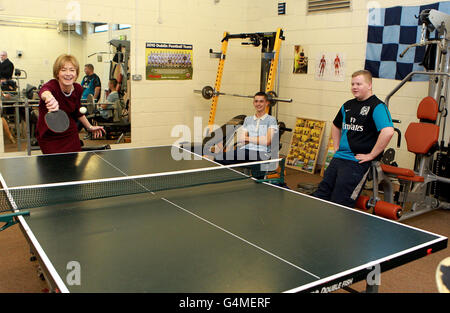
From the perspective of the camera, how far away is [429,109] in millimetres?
4078

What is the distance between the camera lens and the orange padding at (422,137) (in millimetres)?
4031

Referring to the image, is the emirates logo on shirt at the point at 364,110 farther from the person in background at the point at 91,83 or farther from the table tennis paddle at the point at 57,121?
the person in background at the point at 91,83

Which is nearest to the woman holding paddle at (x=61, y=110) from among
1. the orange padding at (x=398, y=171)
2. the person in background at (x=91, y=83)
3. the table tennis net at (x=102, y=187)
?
the table tennis net at (x=102, y=187)

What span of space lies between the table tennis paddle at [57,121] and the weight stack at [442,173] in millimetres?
3717

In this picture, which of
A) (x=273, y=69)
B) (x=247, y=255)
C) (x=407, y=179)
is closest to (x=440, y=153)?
(x=407, y=179)

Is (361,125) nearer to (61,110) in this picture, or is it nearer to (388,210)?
(388,210)

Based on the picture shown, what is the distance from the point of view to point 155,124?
624 cm

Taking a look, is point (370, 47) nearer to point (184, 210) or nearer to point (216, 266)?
point (184, 210)

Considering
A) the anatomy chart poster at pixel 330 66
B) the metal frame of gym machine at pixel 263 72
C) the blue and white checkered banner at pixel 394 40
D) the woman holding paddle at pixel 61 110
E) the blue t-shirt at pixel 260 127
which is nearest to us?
the woman holding paddle at pixel 61 110

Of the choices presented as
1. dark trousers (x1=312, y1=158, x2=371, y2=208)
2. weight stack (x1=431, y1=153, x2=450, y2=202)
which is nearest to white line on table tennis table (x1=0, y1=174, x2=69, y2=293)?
dark trousers (x1=312, y1=158, x2=371, y2=208)

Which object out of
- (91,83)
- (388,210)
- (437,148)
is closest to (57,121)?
(91,83)

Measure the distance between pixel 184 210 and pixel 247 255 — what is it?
0.62 meters

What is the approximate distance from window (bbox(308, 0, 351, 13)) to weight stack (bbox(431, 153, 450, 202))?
2.29 meters

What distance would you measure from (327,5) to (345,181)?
3.31 meters
